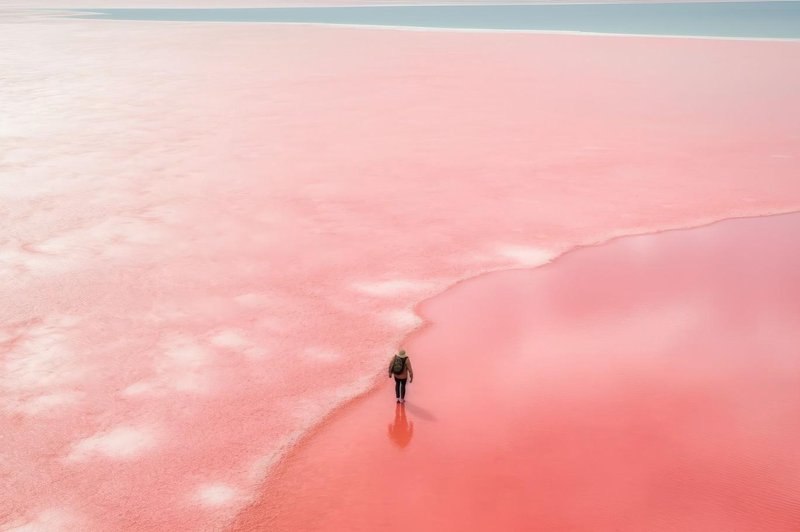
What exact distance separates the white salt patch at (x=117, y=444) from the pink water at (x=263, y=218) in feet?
0.15

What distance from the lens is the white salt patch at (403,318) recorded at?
1461 cm

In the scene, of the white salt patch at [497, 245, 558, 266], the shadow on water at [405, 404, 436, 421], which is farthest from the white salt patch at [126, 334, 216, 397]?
the white salt patch at [497, 245, 558, 266]

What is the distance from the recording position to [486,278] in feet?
54.7

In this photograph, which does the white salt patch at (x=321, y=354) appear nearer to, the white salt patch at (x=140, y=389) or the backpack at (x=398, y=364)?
the backpack at (x=398, y=364)

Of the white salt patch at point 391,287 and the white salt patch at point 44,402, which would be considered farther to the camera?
the white salt patch at point 391,287

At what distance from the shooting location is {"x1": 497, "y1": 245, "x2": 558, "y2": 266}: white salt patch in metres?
17.5

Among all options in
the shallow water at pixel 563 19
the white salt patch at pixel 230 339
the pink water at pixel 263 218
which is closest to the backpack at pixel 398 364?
the pink water at pixel 263 218

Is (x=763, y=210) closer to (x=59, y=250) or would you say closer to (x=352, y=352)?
(x=352, y=352)

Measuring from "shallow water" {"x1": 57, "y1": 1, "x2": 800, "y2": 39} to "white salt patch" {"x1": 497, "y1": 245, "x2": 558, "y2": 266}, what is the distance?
57805 millimetres

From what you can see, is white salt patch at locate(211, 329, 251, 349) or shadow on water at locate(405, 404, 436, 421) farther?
white salt patch at locate(211, 329, 251, 349)

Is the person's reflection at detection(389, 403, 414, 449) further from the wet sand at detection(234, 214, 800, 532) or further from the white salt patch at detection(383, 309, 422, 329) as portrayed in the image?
the white salt patch at detection(383, 309, 422, 329)

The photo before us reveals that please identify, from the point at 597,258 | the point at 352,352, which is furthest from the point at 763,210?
the point at 352,352

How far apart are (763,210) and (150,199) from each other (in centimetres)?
1863

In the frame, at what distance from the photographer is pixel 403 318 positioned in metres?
14.9
